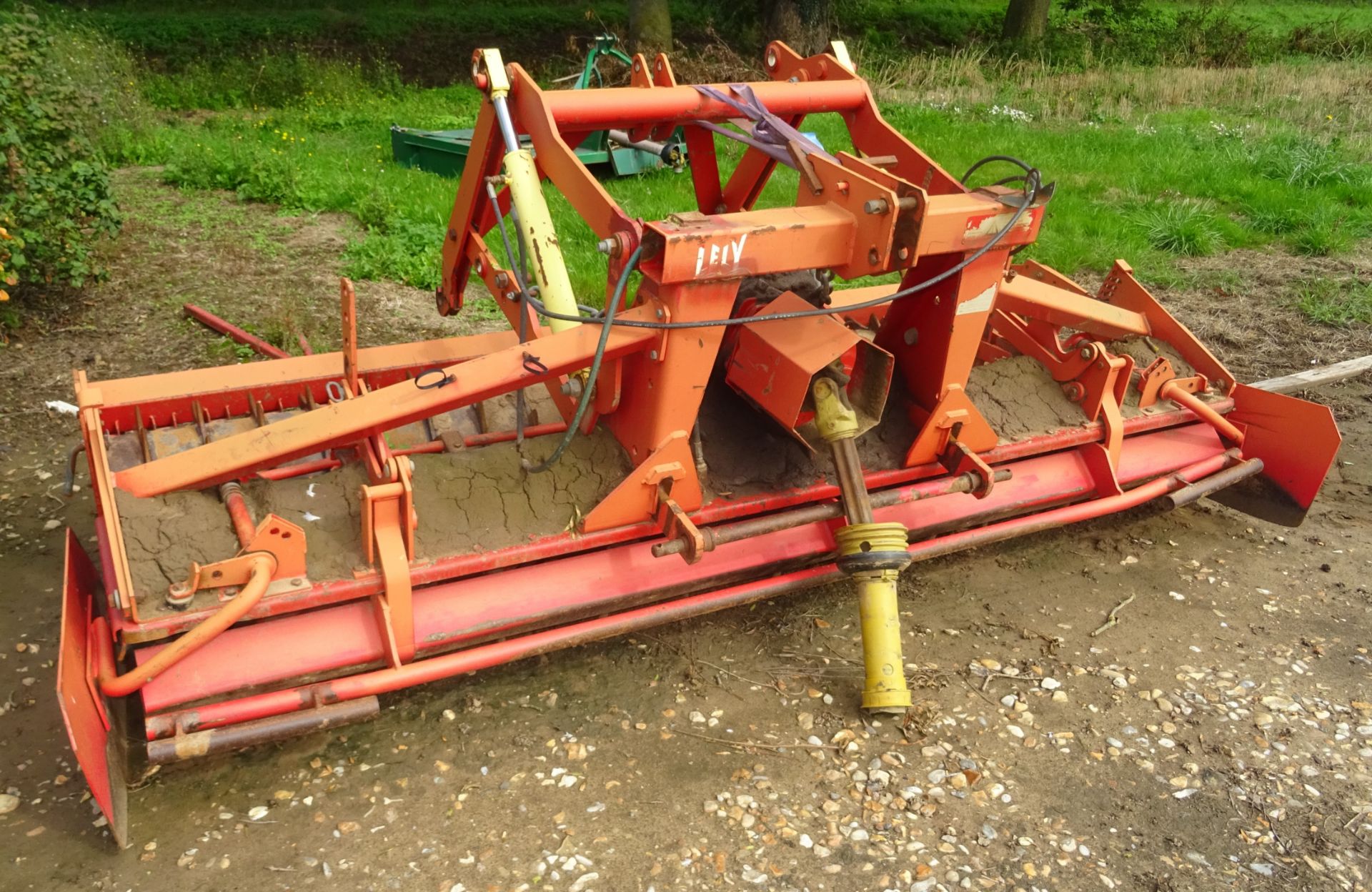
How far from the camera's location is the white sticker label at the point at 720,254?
312 cm

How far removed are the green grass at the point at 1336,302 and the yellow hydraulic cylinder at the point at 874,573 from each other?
5.17 meters

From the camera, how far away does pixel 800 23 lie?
50.3ft

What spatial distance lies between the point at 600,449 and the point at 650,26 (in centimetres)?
1238

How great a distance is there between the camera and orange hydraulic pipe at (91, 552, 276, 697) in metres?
2.84

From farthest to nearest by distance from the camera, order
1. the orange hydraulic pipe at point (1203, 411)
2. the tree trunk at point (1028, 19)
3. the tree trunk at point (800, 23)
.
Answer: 1. the tree trunk at point (1028, 19)
2. the tree trunk at point (800, 23)
3. the orange hydraulic pipe at point (1203, 411)

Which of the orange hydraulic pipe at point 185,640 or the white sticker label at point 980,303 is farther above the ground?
the white sticker label at point 980,303

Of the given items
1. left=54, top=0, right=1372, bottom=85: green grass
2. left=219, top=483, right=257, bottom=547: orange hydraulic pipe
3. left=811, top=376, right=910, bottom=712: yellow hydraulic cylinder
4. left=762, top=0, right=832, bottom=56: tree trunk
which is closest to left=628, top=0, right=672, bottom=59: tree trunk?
left=54, top=0, right=1372, bottom=85: green grass

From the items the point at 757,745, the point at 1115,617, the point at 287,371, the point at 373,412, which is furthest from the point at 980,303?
the point at 287,371

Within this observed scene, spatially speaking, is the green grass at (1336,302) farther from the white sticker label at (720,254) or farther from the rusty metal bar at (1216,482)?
the white sticker label at (720,254)

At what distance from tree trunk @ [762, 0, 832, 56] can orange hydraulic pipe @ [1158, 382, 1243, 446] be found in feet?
38.7

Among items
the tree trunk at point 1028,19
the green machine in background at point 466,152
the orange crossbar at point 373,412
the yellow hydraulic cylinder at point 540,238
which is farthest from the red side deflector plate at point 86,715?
the tree trunk at point 1028,19

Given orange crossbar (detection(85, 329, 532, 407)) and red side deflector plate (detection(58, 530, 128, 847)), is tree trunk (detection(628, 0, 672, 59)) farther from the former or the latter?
red side deflector plate (detection(58, 530, 128, 847))

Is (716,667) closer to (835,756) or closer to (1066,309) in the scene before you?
(835,756)

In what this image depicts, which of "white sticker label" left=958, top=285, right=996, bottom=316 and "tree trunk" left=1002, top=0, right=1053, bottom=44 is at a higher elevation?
"white sticker label" left=958, top=285, right=996, bottom=316
